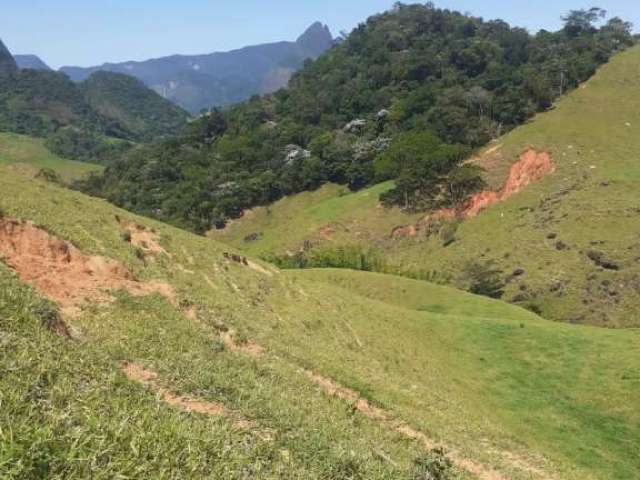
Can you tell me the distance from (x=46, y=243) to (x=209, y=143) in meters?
152

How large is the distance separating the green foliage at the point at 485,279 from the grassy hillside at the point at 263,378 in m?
31.3

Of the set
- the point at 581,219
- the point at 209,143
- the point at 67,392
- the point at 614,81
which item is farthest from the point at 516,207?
the point at 209,143

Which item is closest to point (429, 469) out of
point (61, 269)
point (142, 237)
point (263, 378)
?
point (263, 378)

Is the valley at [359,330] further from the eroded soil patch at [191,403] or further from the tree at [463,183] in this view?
the tree at [463,183]

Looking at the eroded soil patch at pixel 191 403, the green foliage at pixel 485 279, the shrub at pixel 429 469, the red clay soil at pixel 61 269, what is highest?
the red clay soil at pixel 61 269

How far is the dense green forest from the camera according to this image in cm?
11319

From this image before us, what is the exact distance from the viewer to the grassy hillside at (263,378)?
7082 millimetres

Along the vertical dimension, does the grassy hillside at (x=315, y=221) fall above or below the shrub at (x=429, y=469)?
below

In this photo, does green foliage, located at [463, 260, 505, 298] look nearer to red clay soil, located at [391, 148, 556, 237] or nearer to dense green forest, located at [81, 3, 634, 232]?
red clay soil, located at [391, 148, 556, 237]

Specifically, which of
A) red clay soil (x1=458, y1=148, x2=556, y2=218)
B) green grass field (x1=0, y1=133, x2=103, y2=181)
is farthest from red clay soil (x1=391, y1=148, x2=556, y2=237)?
green grass field (x1=0, y1=133, x2=103, y2=181)

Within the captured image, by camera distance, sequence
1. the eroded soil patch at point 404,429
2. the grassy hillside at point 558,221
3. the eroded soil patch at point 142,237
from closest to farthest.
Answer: the eroded soil patch at point 404,429 < the eroded soil patch at point 142,237 < the grassy hillside at point 558,221

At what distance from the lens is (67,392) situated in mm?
7496

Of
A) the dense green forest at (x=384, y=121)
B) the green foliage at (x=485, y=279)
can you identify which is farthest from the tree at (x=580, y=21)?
the green foliage at (x=485, y=279)

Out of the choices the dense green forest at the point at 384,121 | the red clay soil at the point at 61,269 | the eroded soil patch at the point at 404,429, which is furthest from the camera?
Result: the dense green forest at the point at 384,121
